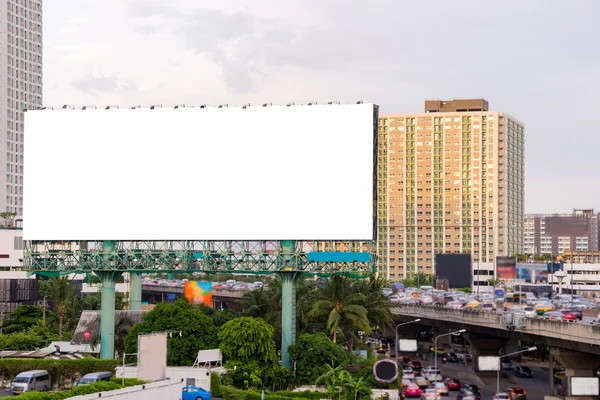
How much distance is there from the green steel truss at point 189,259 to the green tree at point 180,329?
3924mm

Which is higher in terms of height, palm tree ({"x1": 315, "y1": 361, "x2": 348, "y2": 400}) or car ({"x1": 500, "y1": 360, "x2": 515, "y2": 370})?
palm tree ({"x1": 315, "y1": 361, "x2": 348, "y2": 400})

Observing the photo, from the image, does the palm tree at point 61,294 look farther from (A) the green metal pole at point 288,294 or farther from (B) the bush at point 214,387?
(B) the bush at point 214,387

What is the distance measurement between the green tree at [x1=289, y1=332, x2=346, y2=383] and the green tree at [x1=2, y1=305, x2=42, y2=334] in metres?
40.7

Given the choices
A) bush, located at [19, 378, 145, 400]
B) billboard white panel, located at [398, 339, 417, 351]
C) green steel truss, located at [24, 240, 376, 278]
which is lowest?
billboard white panel, located at [398, 339, 417, 351]

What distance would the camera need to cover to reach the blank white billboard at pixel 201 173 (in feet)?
250

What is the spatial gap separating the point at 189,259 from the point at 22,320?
35385 mm

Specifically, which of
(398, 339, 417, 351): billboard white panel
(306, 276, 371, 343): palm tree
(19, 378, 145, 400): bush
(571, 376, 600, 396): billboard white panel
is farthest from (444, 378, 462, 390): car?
(19, 378, 145, 400): bush

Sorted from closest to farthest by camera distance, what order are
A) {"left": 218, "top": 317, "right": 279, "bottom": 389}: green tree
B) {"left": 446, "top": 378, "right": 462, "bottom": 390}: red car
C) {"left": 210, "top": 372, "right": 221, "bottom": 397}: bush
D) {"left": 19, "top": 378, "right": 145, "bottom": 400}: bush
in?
{"left": 19, "top": 378, "right": 145, "bottom": 400}: bush → {"left": 210, "top": 372, "right": 221, "bottom": 397}: bush → {"left": 218, "top": 317, "right": 279, "bottom": 389}: green tree → {"left": 446, "top": 378, "right": 462, "bottom": 390}: red car

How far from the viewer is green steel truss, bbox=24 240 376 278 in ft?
249

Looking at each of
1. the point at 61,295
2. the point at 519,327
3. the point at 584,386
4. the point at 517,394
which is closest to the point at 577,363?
the point at 584,386

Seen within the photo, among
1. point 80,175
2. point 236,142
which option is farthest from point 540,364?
point 80,175

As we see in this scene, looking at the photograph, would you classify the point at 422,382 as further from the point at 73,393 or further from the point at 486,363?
the point at 73,393

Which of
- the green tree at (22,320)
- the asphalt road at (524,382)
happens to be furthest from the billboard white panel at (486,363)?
the green tree at (22,320)

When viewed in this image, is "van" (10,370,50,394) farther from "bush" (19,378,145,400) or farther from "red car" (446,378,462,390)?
"red car" (446,378,462,390)
